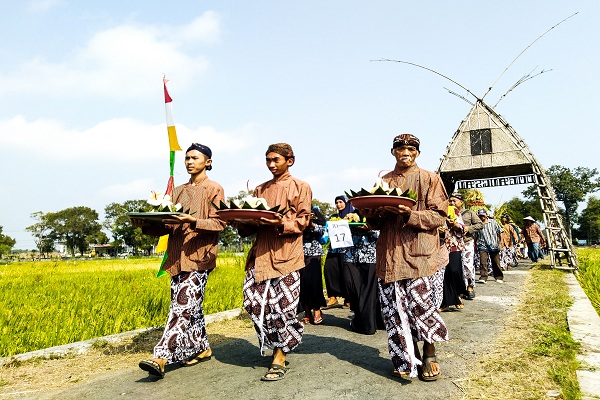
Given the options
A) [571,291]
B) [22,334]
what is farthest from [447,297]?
[22,334]

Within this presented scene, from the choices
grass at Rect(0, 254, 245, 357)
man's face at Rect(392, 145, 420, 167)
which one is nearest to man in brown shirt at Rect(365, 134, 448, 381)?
man's face at Rect(392, 145, 420, 167)

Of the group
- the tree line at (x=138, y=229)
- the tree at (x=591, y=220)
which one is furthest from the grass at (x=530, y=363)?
the tree at (x=591, y=220)

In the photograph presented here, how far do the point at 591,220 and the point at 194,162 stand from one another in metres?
78.1

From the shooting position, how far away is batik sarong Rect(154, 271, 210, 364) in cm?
375

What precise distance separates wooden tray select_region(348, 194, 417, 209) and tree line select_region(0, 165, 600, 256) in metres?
53.7

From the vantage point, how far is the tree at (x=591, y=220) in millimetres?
66125

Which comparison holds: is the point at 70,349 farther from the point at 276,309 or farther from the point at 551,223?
the point at 551,223

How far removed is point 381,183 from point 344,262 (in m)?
2.69

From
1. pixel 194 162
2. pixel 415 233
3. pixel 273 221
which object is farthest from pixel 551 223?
pixel 194 162

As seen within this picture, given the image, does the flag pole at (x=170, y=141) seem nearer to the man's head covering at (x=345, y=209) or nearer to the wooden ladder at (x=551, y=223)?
the man's head covering at (x=345, y=209)

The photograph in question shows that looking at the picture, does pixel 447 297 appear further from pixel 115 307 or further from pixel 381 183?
pixel 115 307

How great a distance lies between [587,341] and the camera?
3.97 metres

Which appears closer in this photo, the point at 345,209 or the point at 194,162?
the point at 194,162

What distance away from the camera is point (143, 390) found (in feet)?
11.2
